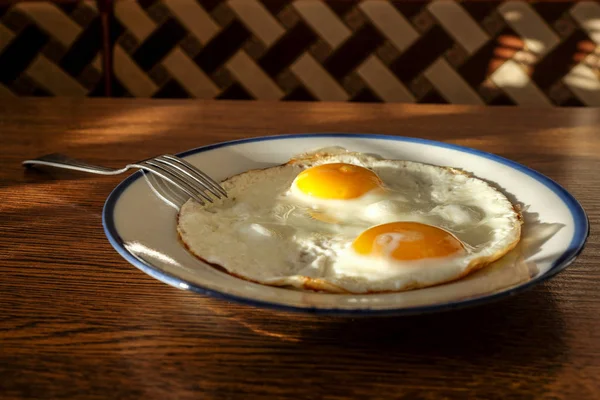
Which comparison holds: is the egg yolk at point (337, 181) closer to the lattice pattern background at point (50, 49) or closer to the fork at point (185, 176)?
the fork at point (185, 176)

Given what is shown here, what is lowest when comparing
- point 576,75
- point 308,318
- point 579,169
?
point 576,75

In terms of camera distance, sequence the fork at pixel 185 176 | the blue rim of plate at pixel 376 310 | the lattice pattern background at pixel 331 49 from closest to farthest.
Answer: the blue rim of plate at pixel 376 310
the fork at pixel 185 176
the lattice pattern background at pixel 331 49

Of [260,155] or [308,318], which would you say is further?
[260,155]

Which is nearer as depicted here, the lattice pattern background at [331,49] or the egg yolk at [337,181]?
the egg yolk at [337,181]

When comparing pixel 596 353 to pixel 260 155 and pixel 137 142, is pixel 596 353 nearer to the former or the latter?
pixel 260 155

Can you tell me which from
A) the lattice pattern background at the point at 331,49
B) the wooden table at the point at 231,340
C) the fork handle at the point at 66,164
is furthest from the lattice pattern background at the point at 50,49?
the wooden table at the point at 231,340

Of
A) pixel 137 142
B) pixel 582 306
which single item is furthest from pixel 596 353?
pixel 137 142

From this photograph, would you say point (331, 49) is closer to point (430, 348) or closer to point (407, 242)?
point (407, 242)
